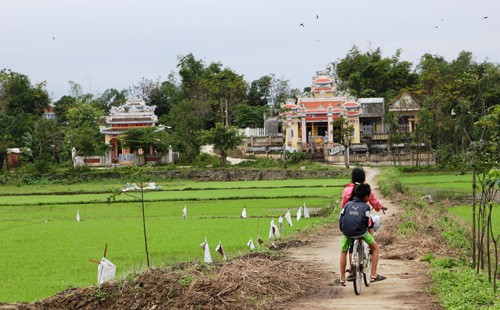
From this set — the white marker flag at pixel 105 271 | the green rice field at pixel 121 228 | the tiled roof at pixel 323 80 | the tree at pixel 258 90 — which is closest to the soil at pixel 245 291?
the white marker flag at pixel 105 271

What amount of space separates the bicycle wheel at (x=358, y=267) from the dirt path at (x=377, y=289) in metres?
0.11

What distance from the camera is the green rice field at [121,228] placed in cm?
1234

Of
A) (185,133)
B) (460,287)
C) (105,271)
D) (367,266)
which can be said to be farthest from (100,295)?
(185,133)

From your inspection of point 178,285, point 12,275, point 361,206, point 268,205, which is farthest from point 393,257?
point 268,205

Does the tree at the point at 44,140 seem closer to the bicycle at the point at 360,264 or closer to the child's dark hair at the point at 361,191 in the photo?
the bicycle at the point at 360,264

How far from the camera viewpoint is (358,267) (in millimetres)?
8406

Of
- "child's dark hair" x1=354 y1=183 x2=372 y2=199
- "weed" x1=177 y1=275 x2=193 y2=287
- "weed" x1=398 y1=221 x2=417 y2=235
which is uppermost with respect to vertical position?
"child's dark hair" x1=354 y1=183 x2=372 y2=199

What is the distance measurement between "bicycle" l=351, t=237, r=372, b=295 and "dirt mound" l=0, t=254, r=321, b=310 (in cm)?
75

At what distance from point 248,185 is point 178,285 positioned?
103 feet

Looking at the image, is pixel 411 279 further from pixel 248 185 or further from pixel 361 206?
pixel 248 185

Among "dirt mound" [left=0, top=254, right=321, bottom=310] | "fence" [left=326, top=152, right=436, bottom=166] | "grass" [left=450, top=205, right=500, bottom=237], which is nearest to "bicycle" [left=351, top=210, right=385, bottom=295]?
"dirt mound" [left=0, top=254, right=321, bottom=310]

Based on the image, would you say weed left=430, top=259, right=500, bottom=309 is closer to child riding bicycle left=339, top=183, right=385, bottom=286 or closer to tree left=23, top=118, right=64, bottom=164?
child riding bicycle left=339, top=183, right=385, bottom=286

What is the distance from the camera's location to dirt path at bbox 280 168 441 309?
7852 mm

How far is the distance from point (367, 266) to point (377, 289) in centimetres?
32
